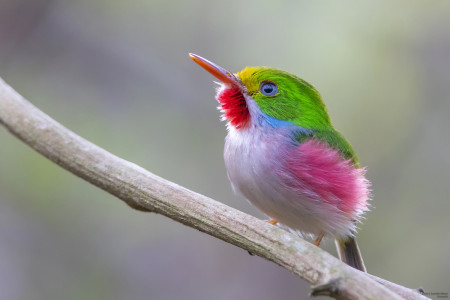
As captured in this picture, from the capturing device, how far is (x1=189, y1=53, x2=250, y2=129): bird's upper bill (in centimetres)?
290

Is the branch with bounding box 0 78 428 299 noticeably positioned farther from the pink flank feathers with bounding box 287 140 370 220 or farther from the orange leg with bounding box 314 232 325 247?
the orange leg with bounding box 314 232 325 247

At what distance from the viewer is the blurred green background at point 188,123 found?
4.74 m

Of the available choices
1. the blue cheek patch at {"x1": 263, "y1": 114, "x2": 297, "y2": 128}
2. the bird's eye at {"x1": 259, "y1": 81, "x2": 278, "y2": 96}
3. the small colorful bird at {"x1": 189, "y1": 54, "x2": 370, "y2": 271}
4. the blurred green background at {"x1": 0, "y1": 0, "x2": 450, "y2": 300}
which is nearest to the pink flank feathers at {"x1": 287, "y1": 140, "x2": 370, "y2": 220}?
the small colorful bird at {"x1": 189, "y1": 54, "x2": 370, "y2": 271}

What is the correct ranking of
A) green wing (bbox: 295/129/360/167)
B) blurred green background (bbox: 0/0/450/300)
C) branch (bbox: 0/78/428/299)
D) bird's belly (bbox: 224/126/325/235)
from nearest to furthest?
branch (bbox: 0/78/428/299) < bird's belly (bbox: 224/126/325/235) < green wing (bbox: 295/129/360/167) < blurred green background (bbox: 0/0/450/300)

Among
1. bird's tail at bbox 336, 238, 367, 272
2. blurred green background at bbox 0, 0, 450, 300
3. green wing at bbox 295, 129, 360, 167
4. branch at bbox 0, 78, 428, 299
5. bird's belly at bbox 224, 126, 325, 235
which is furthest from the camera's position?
blurred green background at bbox 0, 0, 450, 300

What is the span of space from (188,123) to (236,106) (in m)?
2.29

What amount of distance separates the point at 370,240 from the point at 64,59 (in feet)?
10.0

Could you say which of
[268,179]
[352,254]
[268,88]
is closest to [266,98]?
[268,88]

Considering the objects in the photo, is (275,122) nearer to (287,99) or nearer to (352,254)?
A: (287,99)

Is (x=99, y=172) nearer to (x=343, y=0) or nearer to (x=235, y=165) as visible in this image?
(x=235, y=165)

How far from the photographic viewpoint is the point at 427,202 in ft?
16.6

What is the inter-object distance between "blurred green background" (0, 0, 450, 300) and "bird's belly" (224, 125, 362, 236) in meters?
2.03

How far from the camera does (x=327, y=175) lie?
2.76m

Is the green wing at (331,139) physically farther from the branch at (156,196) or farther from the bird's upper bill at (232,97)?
the branch at (156,196)
